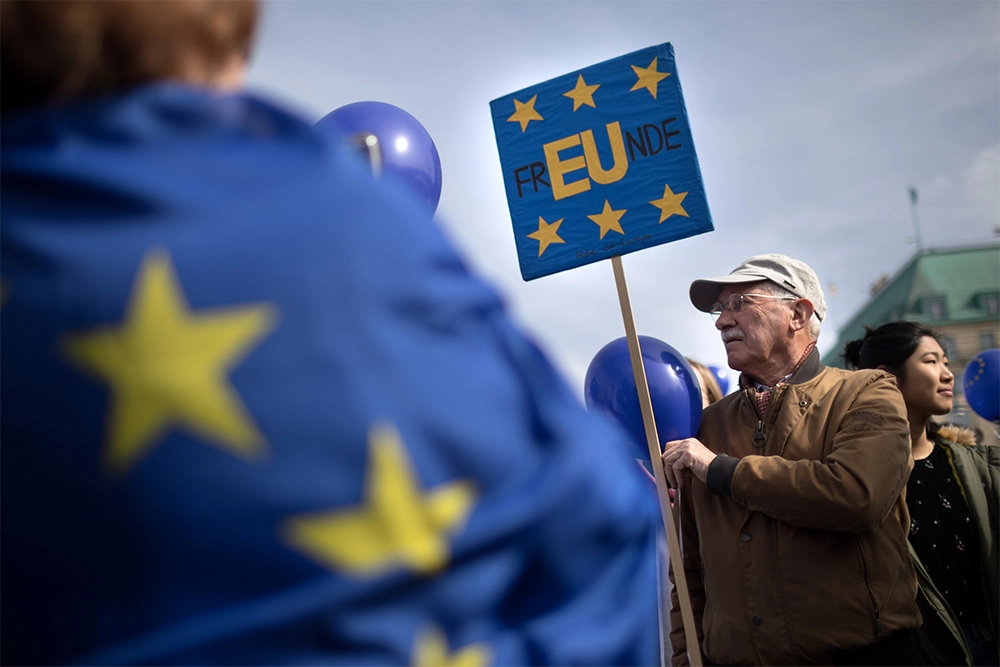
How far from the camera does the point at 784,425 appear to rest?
122 inches

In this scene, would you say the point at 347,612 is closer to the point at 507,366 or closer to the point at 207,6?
the point at 507,366

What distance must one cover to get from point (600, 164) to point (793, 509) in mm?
1418

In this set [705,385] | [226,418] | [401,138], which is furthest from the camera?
[705,385]

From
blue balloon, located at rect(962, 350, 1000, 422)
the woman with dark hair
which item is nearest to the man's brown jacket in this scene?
the woman with dark hair

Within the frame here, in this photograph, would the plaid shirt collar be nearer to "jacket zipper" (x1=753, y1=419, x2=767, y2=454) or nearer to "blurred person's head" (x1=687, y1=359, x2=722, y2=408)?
"jacket zipper" (x1=753, y1=419, x2=767, y2=454)

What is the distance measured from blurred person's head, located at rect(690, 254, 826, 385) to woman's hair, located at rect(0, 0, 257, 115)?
2.87 m

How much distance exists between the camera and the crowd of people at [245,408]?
26.6 inches

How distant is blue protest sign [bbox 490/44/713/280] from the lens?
3250mm

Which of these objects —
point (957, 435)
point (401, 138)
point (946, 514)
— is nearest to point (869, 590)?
point (946, 514)

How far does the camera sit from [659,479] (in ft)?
9.93

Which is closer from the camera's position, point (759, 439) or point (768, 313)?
point (759, 439)

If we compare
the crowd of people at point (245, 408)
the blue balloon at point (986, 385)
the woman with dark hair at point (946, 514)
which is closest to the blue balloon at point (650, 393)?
the woman with dark hair at point (946, 514)

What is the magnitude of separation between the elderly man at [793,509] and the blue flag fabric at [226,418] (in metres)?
2.32

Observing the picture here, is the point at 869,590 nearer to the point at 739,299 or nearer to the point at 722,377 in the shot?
Answer: the point at 739,299
